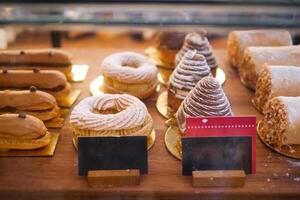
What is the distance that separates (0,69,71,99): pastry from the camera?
207 centimetres

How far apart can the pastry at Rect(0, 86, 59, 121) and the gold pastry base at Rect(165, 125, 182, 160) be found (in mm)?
507

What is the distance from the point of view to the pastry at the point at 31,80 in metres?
2.07

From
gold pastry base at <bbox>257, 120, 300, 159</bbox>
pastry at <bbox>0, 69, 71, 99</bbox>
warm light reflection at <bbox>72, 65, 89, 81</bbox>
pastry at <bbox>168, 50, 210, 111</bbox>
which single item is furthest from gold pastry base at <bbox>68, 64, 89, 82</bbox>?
gold pastry base at <bbox>257, 120, 300, 159</bbox>

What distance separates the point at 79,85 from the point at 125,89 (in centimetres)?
27

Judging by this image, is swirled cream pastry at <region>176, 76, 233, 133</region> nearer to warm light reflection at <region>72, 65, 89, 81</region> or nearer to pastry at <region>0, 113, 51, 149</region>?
pastry at <region>0, 113, 51, 149</region>

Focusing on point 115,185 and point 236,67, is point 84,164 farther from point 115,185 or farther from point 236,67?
point 236,67

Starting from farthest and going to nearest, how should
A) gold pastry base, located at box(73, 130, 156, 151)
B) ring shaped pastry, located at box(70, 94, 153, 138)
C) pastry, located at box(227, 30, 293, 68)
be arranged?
1. pastry, located at box(227, 30, 293, 68)
2. gold pastry base, located at box(73, 130, 156, 151)
3. ring shaped pastry, located at box(70, 94, 153, 138)

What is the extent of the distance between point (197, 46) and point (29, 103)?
2.93ft

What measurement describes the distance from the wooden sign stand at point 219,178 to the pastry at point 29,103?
710 mm

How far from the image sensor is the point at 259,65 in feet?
7.27

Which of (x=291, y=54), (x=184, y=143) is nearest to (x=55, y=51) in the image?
(x=184, y=143)

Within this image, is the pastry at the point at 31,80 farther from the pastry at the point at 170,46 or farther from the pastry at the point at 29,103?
the pastry at the point at 170,46

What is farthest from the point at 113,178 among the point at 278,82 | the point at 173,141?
the point at 278,82

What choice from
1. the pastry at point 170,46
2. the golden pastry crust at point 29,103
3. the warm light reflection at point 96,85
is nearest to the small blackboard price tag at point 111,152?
the golden pastry crust at point 29,103
